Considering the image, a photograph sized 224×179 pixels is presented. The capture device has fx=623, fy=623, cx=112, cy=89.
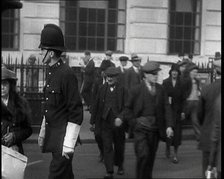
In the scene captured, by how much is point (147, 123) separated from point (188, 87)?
5.55 feet

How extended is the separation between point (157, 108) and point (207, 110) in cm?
145

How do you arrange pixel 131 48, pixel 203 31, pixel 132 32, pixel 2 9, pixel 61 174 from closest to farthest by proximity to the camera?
pixel 2 9
pixel 61 174
pixel 203 31
pixel 132 32
pixel 131 48

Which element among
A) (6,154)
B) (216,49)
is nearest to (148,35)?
(216,49)

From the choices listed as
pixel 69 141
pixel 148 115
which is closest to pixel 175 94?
pixel 148 115

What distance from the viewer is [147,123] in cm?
665

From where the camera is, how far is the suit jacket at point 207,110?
518 cm

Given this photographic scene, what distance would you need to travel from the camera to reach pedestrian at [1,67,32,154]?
4.05 metres

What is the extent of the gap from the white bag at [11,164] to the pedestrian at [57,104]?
802mm

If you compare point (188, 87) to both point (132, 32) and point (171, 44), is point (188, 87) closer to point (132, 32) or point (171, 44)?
point (132, 32)

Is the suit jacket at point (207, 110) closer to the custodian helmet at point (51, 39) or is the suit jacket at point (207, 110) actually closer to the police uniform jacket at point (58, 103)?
the police uniform jacket at point (58, 103)

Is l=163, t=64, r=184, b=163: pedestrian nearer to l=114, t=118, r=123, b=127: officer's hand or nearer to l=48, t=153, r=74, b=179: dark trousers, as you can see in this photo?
l=114, t=118, r=123, b=127: officer's hand

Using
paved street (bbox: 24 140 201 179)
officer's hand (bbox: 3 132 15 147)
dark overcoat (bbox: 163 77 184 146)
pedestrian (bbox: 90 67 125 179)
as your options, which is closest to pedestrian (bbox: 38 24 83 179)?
officer's hand (bbox: 3 132 15 147)

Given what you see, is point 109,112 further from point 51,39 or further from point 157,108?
point 51,39

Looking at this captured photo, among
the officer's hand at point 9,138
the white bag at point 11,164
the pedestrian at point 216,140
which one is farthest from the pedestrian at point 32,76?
the white bag at point 11,164
